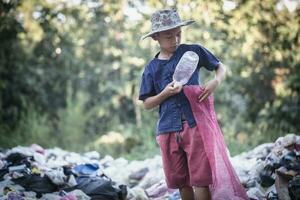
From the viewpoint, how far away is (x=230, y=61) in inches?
357

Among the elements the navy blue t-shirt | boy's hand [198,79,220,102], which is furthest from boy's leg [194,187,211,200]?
boy's hand [198,79,220,102]

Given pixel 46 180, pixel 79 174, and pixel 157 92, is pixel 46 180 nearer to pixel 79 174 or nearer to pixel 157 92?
pixel 79 174

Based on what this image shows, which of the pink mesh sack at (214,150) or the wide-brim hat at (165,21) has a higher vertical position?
the wide-brim hat at (165,21)

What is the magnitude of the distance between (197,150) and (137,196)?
58.1 inches

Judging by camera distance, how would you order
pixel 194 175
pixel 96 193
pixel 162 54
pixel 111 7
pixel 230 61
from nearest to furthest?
pixel 194 175
pixel 162 54
pixel 96 193
pixel 111 7
pixel 230 61

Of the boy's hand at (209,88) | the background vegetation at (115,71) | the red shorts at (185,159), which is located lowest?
the red shorts at (185,159)

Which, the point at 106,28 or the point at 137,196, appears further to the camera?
the point at 106,28

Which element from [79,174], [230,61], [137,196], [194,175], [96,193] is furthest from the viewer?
[230,61]

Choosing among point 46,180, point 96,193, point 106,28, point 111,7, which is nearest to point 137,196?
point 96,193

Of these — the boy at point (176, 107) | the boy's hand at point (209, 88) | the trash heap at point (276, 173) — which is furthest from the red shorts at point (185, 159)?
the trash heap at point (276, 173)

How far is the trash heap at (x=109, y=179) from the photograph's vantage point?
4.22 meters

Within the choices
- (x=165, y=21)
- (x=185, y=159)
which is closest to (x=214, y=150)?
(x=185, y=159)

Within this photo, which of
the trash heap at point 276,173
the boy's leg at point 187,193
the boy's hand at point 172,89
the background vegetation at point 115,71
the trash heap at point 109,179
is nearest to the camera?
the boy's hand at point 172,89

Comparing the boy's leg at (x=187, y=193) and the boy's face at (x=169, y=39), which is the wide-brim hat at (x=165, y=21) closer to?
the boy's face at (x=169, y=39)
